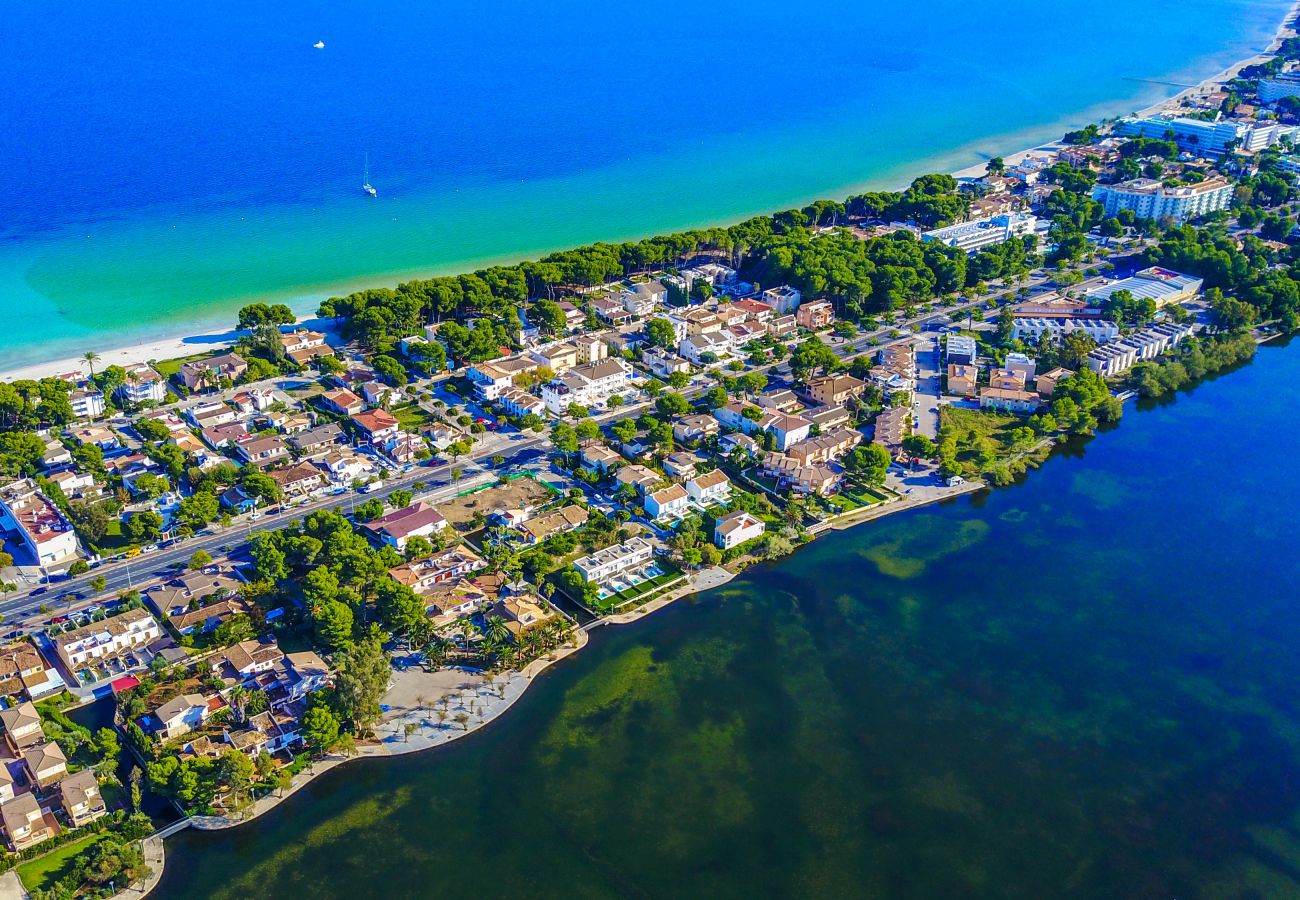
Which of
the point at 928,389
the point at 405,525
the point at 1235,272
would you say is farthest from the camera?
the point at 1235,272

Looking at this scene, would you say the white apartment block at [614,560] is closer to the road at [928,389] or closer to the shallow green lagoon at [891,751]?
the shallow green lagoon at [891,751]

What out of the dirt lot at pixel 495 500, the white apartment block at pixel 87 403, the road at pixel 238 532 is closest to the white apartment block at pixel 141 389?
the white apartment block at pixel 87 403

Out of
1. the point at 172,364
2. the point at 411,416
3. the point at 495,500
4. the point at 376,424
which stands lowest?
the point at 495,500

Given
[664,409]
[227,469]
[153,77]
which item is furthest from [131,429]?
[153,77]

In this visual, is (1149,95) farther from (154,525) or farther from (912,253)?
(154,525)

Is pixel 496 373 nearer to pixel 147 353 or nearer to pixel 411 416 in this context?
pixel 411 416

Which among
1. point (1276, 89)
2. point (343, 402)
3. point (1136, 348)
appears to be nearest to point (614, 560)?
point (343, 402)
